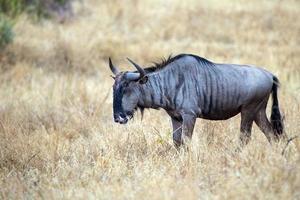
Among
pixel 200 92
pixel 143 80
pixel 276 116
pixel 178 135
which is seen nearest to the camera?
pixel 143 80

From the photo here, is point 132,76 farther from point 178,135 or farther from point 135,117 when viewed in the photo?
point 135,117

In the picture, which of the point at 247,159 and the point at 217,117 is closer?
the point at 247,159

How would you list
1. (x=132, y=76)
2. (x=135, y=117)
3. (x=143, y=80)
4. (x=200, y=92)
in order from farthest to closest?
1. (x=135, y=117)
2. (x=200, y=92)
3. (x=143, y=80)
4. (x=132, y=76)

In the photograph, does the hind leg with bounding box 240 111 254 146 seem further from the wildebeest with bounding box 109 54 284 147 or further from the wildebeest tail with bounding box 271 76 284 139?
the wildebeest tail with bounding box 271 76 284 139

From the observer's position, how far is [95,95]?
9.97m

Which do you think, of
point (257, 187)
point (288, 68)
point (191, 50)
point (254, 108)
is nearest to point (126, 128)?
point (254, 108)

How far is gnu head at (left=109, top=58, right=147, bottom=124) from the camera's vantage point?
650 cm

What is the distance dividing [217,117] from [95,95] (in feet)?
11.4

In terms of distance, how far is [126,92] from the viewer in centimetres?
657

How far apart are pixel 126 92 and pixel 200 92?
31.3 inches

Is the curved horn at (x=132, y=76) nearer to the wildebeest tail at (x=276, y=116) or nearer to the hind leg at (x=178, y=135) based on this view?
the hind leg at (x=178, y=135)

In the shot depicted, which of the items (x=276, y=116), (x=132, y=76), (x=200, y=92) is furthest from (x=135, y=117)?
(x=276, y=116)

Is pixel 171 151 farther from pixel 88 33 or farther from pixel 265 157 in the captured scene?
pixel 88 33

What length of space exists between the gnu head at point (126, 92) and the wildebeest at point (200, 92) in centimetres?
1
